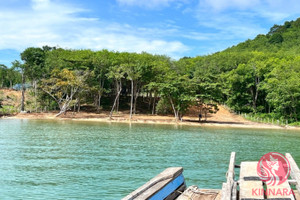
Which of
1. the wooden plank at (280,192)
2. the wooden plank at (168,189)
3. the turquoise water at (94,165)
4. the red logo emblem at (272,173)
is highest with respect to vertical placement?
the red logo emblem at (272,173)

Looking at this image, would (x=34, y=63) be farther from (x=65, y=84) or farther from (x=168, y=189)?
(x=168, y=189)

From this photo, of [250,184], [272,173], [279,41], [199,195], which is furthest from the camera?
[279,41]

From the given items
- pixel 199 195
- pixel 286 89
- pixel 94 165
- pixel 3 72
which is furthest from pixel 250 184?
pixel 3 72

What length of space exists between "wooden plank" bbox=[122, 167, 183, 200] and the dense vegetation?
131 feet

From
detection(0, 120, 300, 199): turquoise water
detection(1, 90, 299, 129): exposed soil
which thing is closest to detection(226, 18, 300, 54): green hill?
detection(1, 90, 299, 129): exposed soil

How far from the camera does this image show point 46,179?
1265 cm

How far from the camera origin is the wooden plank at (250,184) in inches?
254

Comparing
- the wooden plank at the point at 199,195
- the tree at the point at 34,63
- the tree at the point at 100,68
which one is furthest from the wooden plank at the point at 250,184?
the tree at the point at 34,63

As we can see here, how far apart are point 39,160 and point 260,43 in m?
95.9

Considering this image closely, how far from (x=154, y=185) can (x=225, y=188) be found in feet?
5.46

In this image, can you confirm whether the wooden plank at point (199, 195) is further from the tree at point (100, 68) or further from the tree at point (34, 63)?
the tree at point (34, 63)

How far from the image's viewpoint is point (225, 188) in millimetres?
6934

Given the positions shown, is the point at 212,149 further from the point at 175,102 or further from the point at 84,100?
the point at 84,100

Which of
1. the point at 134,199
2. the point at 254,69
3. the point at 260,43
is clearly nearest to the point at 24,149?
the point at 134,199
